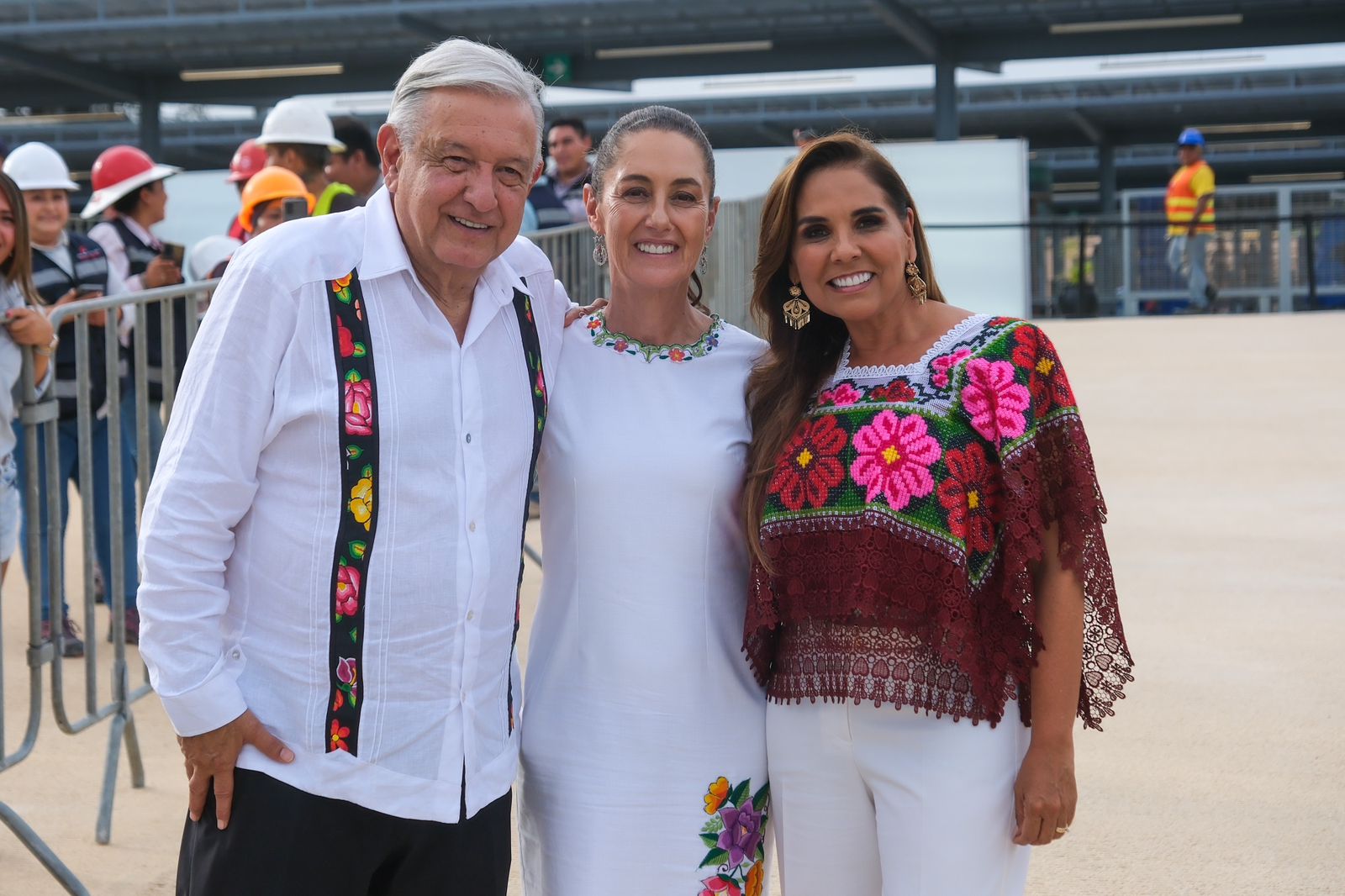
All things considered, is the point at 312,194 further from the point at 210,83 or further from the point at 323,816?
the point at 210,83

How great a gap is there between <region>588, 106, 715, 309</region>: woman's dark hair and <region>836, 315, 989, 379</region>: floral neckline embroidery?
43 centimetres

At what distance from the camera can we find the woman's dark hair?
276 cm

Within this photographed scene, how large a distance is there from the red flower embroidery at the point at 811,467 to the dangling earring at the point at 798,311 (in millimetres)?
261

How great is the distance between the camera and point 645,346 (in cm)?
275

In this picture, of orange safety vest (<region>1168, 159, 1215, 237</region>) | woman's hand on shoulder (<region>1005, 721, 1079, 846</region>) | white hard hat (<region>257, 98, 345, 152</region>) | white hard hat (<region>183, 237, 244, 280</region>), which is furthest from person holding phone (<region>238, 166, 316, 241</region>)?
orange safety vest (<region>1168, 159, 1215, 237</region>)

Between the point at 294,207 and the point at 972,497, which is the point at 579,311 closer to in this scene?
the point at 972,497

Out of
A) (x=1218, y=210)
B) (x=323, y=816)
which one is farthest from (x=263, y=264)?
(x=1218, y=210)

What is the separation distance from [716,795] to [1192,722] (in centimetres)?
282

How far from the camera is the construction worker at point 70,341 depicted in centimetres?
539

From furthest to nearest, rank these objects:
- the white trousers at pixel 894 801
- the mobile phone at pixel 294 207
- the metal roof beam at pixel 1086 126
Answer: the metal roof beam at pixel 1086 126, the mobile phone at pixel 294 207, the white trousers at pixel 894 801

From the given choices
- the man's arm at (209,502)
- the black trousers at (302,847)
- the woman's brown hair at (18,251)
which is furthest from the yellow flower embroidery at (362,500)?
the woman's brown hair at (18,251)

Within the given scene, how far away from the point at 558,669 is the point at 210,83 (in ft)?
90.7

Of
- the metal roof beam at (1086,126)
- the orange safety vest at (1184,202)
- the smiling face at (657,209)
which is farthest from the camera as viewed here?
the metal roof beam at (1086,126)

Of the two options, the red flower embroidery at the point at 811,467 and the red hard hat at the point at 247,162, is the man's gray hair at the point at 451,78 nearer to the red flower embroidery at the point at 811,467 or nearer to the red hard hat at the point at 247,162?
the red flower embroidery at the point at 811,467
